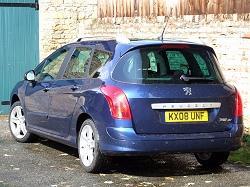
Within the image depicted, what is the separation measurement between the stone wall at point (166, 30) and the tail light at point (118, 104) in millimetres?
4079

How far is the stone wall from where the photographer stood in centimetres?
1202

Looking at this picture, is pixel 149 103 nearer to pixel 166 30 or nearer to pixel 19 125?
pixel 19 125

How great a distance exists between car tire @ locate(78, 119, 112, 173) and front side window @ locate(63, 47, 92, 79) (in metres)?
0.77

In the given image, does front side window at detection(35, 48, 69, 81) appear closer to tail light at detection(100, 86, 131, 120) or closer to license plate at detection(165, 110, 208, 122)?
tail light at detection(100, 86, 131, 120)

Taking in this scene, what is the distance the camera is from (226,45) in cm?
1236

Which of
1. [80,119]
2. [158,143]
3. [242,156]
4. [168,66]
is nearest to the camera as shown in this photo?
[158,143]

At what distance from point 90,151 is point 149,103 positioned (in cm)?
107

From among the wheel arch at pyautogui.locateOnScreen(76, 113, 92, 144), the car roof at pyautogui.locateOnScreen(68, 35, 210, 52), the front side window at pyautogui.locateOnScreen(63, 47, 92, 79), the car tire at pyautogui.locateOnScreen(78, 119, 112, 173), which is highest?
the car roof at pyautogui.locateOnScreen(68, 35, 210, 52)

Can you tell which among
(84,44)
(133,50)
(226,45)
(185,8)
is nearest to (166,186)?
(133,50)

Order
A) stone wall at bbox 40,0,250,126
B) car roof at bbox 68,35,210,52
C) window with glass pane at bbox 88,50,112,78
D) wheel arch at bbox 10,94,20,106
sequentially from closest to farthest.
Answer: car roof at bbox 68,35,210,52, window with glass pane at bbox 88,50,112,78, wheel arch at bbox 10,94,20,106, stone wall at bbox 40,0,250,126

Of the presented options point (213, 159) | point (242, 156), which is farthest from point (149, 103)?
point (242, 156)

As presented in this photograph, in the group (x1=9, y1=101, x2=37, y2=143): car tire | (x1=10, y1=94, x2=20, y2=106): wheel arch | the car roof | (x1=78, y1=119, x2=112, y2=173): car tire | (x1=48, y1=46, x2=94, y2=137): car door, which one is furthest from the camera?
(x1=10, y1=94, x2=20, y2=106): wheel arch

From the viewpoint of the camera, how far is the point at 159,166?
944 centimetres

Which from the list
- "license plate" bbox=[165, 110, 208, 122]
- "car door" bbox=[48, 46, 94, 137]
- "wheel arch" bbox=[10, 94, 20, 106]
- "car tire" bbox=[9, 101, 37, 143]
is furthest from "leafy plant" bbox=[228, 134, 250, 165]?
"wheel arch" bbox=[10, 94, 20, 106]
